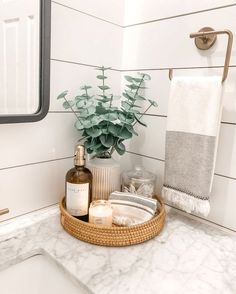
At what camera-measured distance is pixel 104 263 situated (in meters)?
0.66

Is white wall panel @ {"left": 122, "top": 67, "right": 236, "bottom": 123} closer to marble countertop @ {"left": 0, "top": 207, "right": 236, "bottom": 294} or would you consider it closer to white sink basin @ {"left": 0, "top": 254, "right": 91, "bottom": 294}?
marble countertop @ {"left": 0, "top": 207, "right": 236, "bottom": 294}

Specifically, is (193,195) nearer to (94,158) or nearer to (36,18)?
(94,158)

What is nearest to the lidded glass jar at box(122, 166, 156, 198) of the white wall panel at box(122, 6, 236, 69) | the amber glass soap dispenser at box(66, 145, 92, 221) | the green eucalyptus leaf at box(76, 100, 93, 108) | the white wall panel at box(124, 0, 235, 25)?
the amber glass soap dispenser at box(66, 145, 92, 221)

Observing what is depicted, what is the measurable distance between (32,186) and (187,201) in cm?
49

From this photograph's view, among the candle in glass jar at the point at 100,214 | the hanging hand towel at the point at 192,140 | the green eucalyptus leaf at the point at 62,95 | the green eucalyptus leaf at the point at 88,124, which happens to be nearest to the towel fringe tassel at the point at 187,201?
the hanging hand towel at the point at 192,140

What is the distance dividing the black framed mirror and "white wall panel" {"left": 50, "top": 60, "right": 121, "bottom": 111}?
6 centimetres

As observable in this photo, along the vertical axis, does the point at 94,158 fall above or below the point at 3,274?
above

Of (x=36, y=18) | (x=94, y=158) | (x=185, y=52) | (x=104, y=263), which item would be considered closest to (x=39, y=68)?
(x=36, y=18)

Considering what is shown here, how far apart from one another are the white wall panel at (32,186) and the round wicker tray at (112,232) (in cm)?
16

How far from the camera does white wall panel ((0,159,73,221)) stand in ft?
2.64

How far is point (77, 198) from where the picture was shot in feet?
2.55

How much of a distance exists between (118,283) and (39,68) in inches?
24.1

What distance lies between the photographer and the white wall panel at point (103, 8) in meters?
0.88

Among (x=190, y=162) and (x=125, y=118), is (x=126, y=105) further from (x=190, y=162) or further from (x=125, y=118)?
(x=190, y=162)
